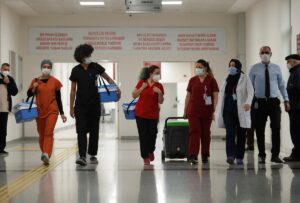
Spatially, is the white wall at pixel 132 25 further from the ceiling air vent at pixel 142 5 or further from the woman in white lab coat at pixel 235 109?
the woman in white lab coat at pixel 235 109

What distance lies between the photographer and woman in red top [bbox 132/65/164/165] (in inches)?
291

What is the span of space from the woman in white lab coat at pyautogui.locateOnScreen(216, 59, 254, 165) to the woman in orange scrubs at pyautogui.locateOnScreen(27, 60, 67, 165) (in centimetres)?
243

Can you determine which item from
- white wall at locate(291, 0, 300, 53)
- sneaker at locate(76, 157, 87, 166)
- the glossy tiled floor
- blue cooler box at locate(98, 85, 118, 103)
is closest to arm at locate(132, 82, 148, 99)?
blue cooler box at locate(98, 85, 118, 103)

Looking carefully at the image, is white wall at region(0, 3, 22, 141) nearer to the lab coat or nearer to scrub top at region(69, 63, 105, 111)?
scrub top at region(69, 63, 105, 111)

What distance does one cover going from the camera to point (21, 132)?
14336mm

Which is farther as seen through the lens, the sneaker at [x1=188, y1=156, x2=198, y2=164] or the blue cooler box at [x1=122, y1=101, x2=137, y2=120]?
the blue cooler box at [x1=122, y1=101, x2=137, y2=120]

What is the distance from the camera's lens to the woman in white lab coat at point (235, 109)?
711 centimetres

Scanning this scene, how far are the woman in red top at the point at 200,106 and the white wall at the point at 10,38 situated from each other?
638cm

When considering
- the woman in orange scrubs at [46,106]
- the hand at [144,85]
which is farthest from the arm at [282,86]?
the woman in orange scrubs at [46,106]

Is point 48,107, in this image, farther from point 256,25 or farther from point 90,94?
point 256,25

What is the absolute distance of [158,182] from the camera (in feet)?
18.7

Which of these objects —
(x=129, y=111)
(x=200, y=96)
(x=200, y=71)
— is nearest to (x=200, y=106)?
(x=200, y=96)

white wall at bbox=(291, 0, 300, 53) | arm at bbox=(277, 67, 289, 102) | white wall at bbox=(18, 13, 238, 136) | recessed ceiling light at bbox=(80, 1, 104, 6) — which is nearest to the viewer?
arm at bbox=(277, 67, 289, 102)

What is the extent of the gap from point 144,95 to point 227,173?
1.77 m
